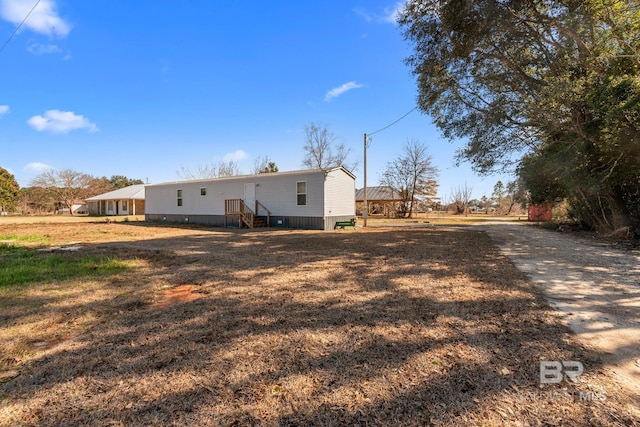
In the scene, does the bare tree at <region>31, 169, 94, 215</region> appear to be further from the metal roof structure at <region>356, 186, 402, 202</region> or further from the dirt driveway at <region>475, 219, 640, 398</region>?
the dirt driveway at <region>475, 219, 640, 398</region>

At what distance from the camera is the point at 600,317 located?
3.22 meters

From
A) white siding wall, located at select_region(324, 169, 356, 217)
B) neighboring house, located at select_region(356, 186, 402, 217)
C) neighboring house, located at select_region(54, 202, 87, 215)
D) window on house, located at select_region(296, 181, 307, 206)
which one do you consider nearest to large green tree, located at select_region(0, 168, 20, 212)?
neighboring house, located at select_region(54, 202, 87, 215)

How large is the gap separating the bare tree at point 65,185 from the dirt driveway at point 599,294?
4450 centimetres

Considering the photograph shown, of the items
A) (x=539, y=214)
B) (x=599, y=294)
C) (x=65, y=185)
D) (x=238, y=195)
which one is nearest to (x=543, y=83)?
(x=599, y=294)

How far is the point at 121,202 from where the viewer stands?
3369cm

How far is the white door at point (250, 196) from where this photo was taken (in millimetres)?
16281

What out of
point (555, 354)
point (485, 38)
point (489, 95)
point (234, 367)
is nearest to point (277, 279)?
point (234, 367)

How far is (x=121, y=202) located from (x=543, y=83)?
3873 centimetres

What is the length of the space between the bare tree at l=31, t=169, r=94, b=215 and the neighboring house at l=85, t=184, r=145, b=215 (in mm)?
2725

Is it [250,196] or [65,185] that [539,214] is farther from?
[65,185]

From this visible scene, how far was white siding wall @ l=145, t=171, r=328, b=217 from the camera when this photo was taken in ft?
47.4

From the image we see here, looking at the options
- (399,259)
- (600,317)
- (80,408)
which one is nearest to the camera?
(80,408)

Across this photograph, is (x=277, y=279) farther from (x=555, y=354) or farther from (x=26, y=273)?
(x=26, y=273)

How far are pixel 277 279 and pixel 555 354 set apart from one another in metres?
3.62
